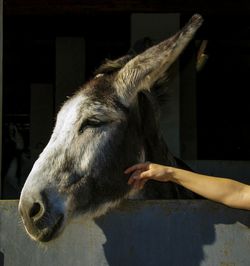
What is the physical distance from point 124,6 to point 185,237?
14.5ft

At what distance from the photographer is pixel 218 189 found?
2.26 m

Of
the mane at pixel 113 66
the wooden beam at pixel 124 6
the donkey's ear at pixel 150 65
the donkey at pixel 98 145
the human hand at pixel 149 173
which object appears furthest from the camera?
the wooden beam at pixel 124 6

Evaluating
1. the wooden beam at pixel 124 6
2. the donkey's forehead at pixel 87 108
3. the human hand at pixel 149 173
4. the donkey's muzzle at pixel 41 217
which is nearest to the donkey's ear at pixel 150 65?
the donkey's forehead at pixel 87 108

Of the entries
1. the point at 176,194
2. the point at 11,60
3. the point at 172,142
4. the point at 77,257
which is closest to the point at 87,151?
the point at 77,257

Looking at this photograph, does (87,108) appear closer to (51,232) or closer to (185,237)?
(51,232)

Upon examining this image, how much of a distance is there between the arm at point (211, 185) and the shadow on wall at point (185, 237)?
0.04 meters

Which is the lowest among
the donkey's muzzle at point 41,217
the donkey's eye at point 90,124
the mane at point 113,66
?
the donkey's muzzle at point 41,217

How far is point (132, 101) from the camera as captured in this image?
2994 millimetres

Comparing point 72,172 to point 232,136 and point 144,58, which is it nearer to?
point 144,58

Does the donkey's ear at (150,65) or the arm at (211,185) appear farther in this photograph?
the donkey's ear at (150,65)

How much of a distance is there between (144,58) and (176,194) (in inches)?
36.8

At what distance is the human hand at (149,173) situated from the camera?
2.37 m

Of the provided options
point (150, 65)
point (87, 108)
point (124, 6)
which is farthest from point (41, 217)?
point (124, 6)

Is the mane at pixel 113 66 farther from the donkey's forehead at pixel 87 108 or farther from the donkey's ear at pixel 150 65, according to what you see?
the donkey's forehead at pixel 87 108
